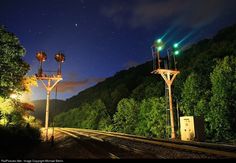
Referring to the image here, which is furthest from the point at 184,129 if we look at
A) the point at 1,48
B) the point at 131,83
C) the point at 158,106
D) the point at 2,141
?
the point at 131,83

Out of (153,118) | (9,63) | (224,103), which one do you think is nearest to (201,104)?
(224,103)

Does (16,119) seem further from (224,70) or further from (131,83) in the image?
(131,83)

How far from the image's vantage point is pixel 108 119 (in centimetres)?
5491

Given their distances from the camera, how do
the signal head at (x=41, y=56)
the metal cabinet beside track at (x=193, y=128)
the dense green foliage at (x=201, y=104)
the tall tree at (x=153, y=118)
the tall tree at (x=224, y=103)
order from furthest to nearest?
the tall tree at (x=153, y=118) → the signal head at (x=41, y=56) → the dense green foliage at (x=201, y=104) → the tall tree at (x=224, y=103) → the metal cabinet beside track at (x=193, y=128)

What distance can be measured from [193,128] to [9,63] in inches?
655

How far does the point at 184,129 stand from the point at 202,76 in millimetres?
12094

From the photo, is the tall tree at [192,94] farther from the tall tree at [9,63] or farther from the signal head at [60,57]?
the tall tree at [9,63]

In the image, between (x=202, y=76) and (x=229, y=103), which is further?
(x=202, y=76)

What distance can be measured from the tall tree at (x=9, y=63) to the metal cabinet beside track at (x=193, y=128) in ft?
49.9

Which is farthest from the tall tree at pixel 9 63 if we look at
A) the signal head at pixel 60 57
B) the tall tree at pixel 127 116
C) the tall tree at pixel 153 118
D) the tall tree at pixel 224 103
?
the tall tree at pixel 127 116

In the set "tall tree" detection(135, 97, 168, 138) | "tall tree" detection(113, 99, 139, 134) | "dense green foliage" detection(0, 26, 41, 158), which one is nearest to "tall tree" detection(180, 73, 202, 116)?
"tall tree" detection(135, 97, 168, 138)

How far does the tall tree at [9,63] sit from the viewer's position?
19.8m

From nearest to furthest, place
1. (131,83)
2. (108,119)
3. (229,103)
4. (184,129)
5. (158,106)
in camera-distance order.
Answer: (184,129) → (229,103) → (158,106) → (108,119) → (131,83)

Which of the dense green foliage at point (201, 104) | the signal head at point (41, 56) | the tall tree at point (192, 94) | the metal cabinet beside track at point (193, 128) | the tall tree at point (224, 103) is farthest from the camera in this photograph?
the signal head at point (41, 56)
